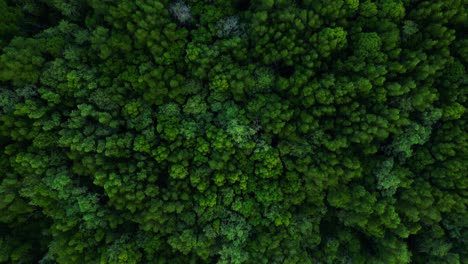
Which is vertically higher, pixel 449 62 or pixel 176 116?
pixel 449 62

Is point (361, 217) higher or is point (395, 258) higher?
point (361, 217)

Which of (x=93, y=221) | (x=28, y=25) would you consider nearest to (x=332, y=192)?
(x=93, y=221)

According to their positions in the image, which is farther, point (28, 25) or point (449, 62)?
point (28, 25)

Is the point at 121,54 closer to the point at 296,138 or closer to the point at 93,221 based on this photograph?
the point at 93,221

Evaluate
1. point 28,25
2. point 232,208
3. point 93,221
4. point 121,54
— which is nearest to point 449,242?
point 232,208

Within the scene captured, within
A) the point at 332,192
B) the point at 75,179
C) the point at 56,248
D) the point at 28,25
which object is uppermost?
the point at 28,25

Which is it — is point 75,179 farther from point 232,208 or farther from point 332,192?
point 332,192

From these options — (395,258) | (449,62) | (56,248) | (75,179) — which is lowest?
(395,258)
